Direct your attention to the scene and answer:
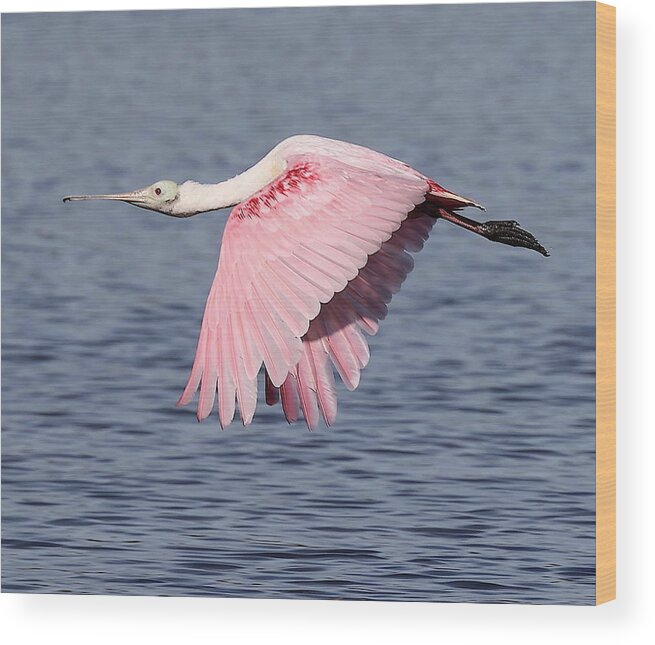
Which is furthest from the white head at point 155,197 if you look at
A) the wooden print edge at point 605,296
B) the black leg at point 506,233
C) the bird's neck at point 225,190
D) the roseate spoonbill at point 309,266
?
the wooden print edge at point 605,296

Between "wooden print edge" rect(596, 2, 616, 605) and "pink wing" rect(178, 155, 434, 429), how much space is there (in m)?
0.55

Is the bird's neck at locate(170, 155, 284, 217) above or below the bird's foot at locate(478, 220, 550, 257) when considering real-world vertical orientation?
above

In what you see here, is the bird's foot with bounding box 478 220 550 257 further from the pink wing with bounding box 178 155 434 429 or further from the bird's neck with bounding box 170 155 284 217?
the bird's neck with bounding box 170 155 284 217

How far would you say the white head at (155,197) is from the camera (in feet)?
21.3

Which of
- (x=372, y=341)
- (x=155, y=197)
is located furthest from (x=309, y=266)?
(x=155, y=197)

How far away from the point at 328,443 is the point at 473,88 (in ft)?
3.98

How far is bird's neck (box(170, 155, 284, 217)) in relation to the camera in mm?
6422

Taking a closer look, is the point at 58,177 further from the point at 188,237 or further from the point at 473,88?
the point at 473,88

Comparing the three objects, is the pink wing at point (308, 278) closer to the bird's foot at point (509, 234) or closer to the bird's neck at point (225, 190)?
the bird's neck at point (225, 190)

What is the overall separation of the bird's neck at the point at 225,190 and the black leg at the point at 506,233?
66 cm

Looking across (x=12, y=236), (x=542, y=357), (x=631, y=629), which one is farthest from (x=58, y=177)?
(x=631, y=629)

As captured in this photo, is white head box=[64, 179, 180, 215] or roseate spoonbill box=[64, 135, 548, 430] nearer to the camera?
roseate spoonbill box=[64, 135, 548, 430]

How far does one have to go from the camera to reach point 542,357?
20.5 feet

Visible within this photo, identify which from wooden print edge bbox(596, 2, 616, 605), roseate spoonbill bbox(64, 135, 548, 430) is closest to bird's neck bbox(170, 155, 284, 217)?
roseate spoonbill bbox(64, 135, 548, 430)
